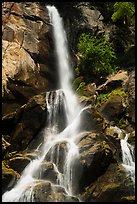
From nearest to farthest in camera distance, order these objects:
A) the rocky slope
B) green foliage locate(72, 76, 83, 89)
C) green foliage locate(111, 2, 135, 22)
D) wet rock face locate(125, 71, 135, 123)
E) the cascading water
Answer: the cascading water → the rocky slope → wet rock face locate(125, 71, 135, 123) → green foliage locate(72, 76, 83, 89) → green foliage locate(111, 2, 135, 22)

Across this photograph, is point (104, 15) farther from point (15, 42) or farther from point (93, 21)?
point (15, 42)

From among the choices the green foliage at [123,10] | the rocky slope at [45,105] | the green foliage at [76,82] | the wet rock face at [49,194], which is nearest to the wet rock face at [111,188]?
the rocky slope at [45,105]

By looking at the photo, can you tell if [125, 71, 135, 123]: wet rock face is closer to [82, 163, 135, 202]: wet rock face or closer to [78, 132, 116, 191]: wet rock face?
[78, 132, 116, 191]: wet rock face

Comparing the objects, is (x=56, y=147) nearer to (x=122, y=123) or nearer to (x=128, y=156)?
(x=128, y=156)

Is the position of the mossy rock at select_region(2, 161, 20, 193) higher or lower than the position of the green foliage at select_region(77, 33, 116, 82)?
lower

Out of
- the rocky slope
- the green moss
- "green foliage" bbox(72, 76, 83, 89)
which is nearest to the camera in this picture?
the rocky slope

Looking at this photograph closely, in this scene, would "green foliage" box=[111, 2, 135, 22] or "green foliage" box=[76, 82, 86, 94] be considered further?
"green foliage" box=[111, 2, 135, 22]

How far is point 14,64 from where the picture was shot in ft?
82.6

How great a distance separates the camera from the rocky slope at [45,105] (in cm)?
1603

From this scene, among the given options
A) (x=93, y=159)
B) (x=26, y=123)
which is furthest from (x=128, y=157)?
(x=26, y=123)

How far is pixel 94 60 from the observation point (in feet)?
93.6

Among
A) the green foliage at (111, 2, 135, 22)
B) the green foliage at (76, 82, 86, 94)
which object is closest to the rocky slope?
the green foliage at (76, 82, 86, 94)

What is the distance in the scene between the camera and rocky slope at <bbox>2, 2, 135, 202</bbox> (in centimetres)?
1603

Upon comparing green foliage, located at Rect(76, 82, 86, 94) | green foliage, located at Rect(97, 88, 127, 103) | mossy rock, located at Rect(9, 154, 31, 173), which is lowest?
mossy rock, located at Rect(9, 154, 31, 173)
